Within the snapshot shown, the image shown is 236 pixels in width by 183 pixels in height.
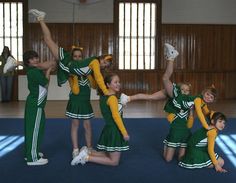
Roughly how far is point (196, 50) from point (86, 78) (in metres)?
7.59

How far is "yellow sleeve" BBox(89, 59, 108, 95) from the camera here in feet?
11.8

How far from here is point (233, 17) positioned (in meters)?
11.1

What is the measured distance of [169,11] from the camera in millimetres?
10914

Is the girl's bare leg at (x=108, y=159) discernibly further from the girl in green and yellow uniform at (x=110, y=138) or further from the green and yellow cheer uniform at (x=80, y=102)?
the green and yellow cheer uniform at (x=80, y=102)

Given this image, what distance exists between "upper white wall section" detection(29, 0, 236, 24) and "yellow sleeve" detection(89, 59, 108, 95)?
24.3ft

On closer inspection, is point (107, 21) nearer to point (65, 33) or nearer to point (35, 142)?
point (65, 33)

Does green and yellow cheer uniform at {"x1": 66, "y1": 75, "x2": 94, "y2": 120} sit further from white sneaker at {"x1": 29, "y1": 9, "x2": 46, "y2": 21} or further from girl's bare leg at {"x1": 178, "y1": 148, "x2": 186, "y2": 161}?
girl's bare leg at {"x1": 178, "y1": 148, "x2": 186, "y2": 161}

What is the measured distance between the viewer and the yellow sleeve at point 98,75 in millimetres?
3605

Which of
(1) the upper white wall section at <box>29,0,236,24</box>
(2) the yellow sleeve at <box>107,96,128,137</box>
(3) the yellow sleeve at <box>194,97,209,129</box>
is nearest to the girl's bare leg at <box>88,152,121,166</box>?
(2) the yellow sleeve at <box>107,96,128,137</box>

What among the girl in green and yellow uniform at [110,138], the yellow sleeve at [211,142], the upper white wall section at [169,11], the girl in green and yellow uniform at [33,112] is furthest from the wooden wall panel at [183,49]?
the yellow sleeve at [211,142]

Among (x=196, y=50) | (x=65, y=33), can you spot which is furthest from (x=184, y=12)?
(x=65, y=33)

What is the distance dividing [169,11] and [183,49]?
3.86 feet

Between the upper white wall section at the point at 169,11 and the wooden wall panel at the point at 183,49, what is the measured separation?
0.59 ft

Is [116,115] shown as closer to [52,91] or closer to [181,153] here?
[181,153]
